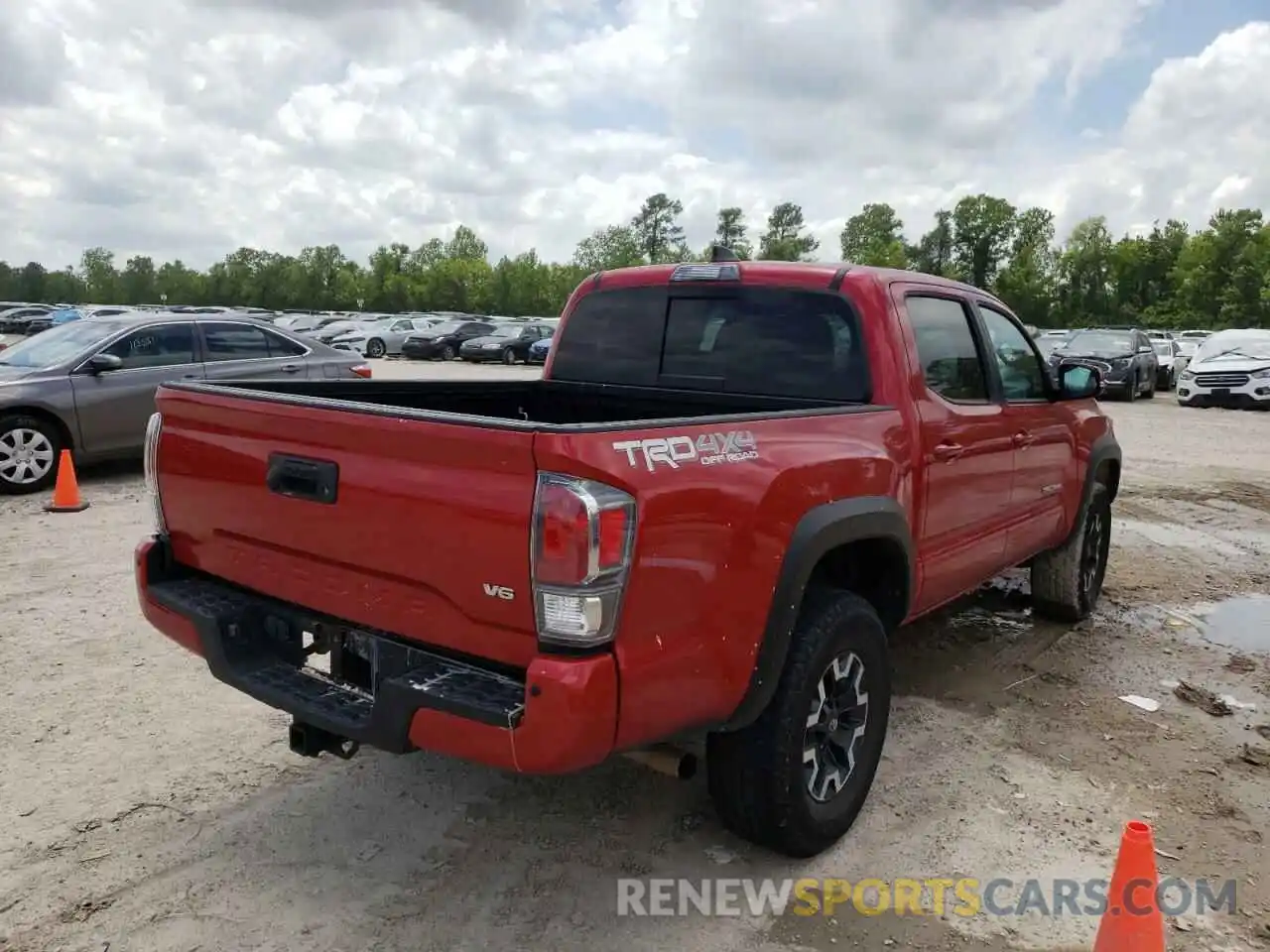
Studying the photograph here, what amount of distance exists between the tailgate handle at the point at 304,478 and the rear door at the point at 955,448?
2.19 meters

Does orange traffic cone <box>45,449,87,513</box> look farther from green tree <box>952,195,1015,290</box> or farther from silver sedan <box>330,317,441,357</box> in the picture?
green tree <box>952,195,1015,290</box>

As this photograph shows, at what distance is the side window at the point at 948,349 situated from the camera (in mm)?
4016

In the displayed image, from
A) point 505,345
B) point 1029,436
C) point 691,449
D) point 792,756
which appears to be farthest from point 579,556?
point 505,345

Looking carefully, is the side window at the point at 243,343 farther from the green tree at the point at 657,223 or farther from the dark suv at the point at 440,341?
the green tree at the point at 657,223

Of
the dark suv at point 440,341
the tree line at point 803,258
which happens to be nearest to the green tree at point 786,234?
the tree line at point 803,258

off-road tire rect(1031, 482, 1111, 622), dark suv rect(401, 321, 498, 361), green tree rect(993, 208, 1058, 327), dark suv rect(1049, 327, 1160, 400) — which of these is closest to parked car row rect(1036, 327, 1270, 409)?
dark suv rect(1049, 327, 1160, 400)

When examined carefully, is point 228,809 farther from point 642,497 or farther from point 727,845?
point 642,497

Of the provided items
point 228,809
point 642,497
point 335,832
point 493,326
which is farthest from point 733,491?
point 493,326

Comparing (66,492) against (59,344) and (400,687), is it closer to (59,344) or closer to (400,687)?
(59,344)

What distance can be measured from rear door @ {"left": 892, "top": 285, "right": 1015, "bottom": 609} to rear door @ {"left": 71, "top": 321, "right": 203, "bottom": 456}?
7.36m

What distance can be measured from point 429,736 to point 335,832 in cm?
111

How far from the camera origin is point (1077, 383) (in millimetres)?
5070

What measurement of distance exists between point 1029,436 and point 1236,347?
1994 centimetres

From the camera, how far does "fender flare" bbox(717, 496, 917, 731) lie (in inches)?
113
